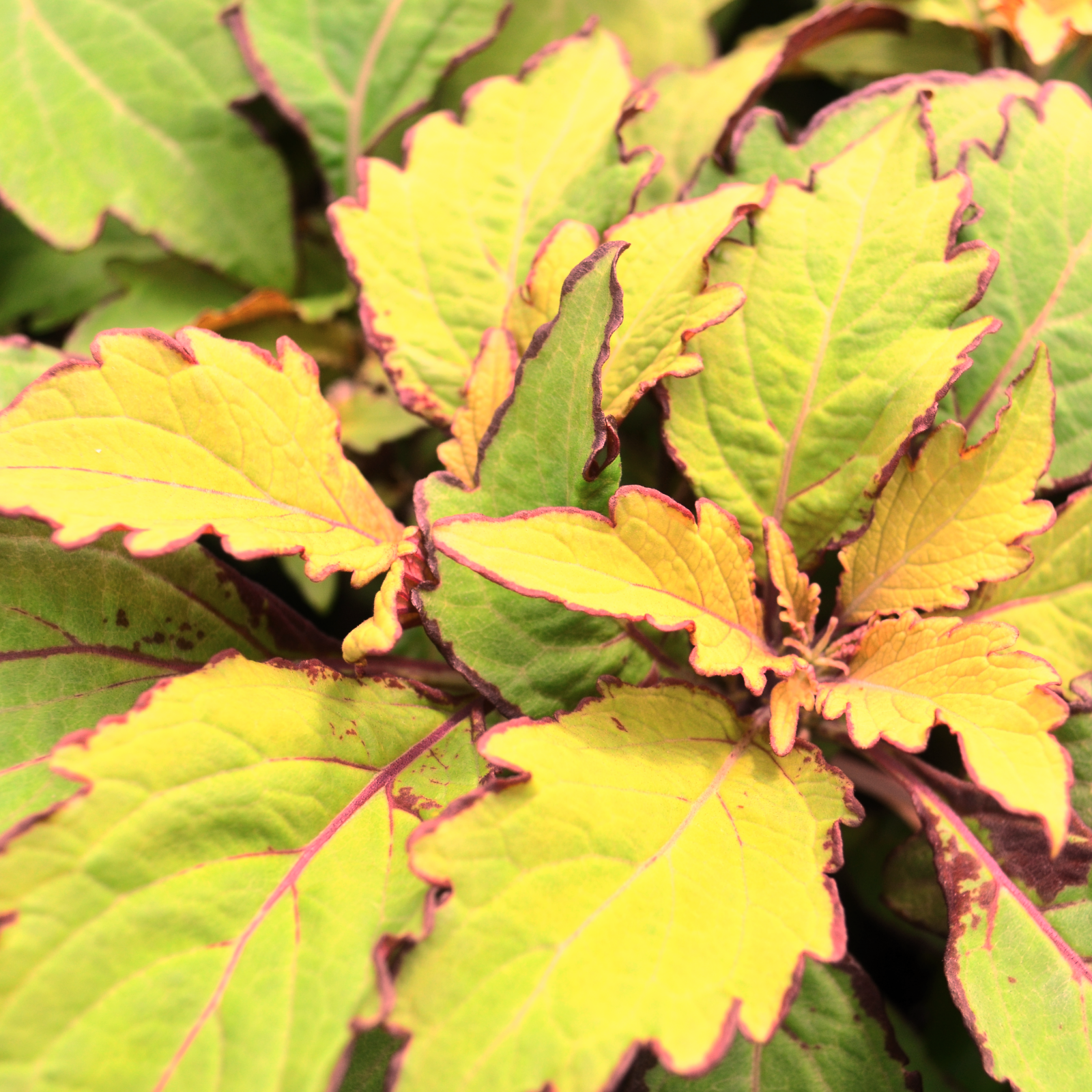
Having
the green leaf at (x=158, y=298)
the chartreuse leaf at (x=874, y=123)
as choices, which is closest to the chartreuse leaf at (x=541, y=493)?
the chartreuse leaf at (x=874, y=123)

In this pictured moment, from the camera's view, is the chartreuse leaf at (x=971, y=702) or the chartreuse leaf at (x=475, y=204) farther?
the chartreuse leaf at (x=475, y=204)

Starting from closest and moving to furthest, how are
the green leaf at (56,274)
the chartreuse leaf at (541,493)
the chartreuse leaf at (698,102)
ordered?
the chartreuse leaf at (541,493)
the chartreuse leaf at (698,102)
the green leaf at (56,274)

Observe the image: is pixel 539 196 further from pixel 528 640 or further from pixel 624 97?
pixel 528 640

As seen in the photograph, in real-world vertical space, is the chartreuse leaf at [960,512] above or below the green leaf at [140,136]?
below

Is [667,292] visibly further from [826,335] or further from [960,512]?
[960,512]

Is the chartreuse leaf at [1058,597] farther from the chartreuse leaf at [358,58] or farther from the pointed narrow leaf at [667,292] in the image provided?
the chartreuse leaf at [358,58]

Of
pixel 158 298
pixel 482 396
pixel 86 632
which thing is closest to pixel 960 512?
pixel 482 396

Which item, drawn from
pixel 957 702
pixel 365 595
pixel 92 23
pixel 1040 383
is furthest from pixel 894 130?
pixel 92 23
